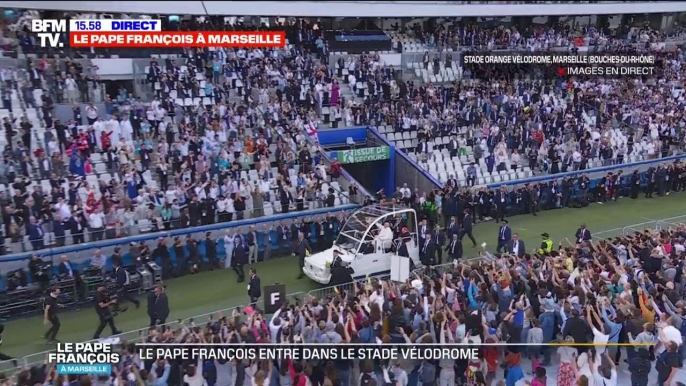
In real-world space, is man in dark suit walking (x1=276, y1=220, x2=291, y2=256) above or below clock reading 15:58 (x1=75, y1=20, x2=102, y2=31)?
below

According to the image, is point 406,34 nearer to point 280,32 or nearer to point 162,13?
point 280,32

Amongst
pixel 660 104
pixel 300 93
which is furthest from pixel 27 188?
pixel 660 104

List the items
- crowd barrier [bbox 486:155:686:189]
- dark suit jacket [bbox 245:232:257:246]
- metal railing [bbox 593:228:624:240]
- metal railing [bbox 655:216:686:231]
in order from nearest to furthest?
dark suit jacket [bbox 245:232:257:246], metal railing [bbox 593:228:624:240], metal railing [bbox 655:216:686:231], crowd barrier [bbox 486:155:686:189]

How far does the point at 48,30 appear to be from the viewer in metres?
25.5

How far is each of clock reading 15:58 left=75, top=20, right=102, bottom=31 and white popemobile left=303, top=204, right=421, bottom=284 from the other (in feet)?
51.1

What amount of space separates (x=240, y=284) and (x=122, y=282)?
3.30 meters

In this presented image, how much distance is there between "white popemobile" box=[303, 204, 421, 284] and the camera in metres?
16.6

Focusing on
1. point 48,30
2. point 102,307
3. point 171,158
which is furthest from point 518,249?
point 48,30

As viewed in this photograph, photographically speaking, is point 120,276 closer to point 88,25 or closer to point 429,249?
point 429,249

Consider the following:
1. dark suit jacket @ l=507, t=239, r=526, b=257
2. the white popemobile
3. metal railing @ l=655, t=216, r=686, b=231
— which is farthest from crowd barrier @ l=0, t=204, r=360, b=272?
metal railing @ l=655, t=216, r=686, b=231

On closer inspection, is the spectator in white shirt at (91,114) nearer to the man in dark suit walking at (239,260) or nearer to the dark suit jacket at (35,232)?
the dark suit jacket at (35,232)

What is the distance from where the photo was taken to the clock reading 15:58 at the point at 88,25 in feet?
86.1

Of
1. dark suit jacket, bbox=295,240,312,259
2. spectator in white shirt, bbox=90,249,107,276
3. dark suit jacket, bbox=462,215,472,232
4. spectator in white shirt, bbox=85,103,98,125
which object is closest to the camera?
spectator in white shirt, bbox=90,249,107,276

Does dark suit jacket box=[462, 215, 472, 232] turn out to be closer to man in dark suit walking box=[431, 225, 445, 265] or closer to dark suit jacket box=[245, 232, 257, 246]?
man in dark suit walking box=[431, 225, 445, 265]
